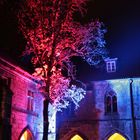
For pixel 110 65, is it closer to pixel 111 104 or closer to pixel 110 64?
pixel 110 64

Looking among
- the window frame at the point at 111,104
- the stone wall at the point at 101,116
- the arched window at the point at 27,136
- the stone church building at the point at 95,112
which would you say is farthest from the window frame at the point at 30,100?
the window frame at the point at 111,104

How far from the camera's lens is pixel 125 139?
2475 centimetres

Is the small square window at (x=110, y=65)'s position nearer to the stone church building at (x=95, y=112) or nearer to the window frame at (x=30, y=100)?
the stone church building at (x=95, y=112)

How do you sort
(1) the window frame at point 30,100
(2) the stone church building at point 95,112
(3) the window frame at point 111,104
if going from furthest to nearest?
(3) the window frame at point 111,104
(1) the window frame at point 30,100
(2) the stone church building at point 95,112

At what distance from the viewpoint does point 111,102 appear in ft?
84.3

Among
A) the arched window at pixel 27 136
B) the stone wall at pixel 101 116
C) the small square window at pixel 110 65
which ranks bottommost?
the arched window at pixel 27 136

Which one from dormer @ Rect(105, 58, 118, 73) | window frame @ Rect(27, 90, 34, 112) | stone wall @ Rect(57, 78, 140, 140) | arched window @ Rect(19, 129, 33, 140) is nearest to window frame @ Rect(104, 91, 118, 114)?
stone wall @ Rect(57, 78, 140, 140)

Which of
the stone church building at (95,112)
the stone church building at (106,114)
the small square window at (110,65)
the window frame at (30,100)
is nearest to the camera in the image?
the stone church building at (95,112)

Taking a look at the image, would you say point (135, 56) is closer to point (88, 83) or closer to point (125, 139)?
point (88, 83)

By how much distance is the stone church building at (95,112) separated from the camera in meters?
22.2

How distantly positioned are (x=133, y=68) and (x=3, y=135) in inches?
614

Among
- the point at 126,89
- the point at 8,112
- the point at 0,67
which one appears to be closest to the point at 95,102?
the point at 126,89

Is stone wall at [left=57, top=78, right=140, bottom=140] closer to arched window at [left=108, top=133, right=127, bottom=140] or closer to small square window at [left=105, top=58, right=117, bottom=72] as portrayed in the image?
arched window at [left=108, top=133, right=127, bottom=140]

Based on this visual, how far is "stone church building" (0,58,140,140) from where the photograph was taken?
22.2 meters
